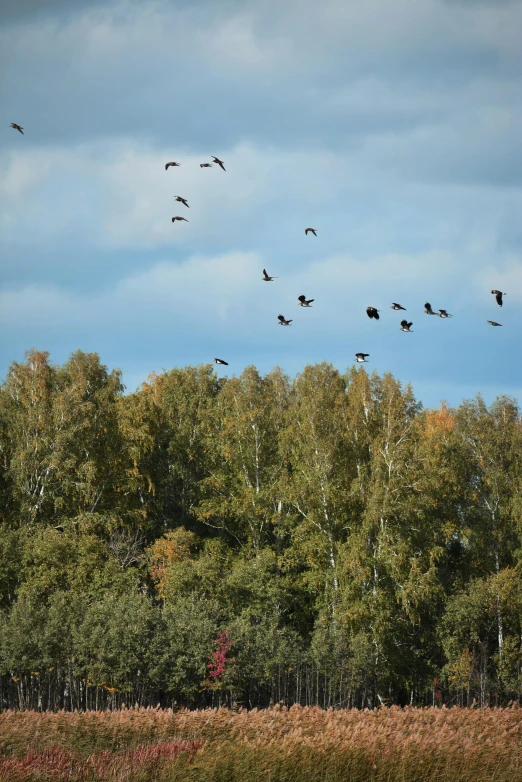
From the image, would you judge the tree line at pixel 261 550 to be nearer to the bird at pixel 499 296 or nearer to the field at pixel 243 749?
the field at pixel 243 749

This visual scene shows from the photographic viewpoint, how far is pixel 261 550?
58.3 m

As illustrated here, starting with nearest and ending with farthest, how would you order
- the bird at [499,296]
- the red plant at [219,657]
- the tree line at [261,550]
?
1. the bird at [499,296]
2. the red plant at [219,657]
3. the tree line at [261,550]

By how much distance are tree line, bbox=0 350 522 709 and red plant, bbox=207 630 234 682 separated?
7cm

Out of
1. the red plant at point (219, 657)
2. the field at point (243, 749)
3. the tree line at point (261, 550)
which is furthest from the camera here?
the tree line at point (261, 550)

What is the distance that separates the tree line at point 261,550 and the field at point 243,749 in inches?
639

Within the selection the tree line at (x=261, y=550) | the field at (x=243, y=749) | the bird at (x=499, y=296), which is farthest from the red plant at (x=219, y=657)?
the bird at (x=499, y=296)

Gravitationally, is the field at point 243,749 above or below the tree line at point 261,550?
below

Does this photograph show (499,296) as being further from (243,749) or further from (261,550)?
(261,550)

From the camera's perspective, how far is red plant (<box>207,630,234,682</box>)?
4472cm

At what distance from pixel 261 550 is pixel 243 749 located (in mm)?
33709

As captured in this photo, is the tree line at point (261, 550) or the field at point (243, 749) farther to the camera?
the tree line at point (261, 550)

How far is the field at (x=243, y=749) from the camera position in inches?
931

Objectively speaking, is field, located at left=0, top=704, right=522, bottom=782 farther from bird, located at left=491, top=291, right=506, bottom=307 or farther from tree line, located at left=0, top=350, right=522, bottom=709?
tree line, located at left=0, top=350, right=522, bottom=709

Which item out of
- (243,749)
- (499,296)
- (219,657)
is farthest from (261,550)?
(243,749)
